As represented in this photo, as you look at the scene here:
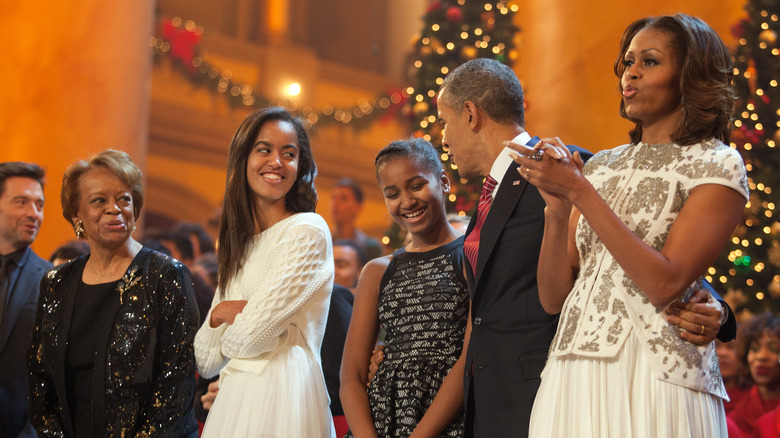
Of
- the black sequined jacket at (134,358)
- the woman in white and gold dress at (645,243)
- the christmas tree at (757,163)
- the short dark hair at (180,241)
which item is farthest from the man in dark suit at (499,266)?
the short dark hair at (180,241)

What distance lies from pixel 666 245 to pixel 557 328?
1.35 feet

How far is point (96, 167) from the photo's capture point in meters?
3.39

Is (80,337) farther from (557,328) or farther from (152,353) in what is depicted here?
(557,328)

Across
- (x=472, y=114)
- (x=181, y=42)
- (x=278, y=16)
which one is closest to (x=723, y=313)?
(x=472, y=114)

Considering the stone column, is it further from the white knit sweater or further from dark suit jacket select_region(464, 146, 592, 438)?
dark suit jacket select_region(464, 146, 592, 438)

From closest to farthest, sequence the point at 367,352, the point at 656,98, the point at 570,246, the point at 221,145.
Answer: the point at 656,98 < the point at 570,246 < the point at 367,352 < the point at 221,145

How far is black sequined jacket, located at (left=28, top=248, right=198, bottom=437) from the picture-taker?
310 centimetres

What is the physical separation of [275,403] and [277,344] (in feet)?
0.66

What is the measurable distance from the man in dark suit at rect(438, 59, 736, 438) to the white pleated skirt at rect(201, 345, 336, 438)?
1.95 feet

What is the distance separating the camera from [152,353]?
10.4 ft

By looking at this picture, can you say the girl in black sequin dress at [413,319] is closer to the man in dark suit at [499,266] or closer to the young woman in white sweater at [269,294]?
the young woman in white sweater at [269,294]

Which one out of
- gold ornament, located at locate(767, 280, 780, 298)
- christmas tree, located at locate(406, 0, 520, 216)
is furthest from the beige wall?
gold ornament, located at locate(767, 280, 780, 298)

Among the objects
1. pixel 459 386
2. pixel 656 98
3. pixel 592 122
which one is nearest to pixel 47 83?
pixel 592 122

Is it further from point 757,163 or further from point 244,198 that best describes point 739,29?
point 244,198
